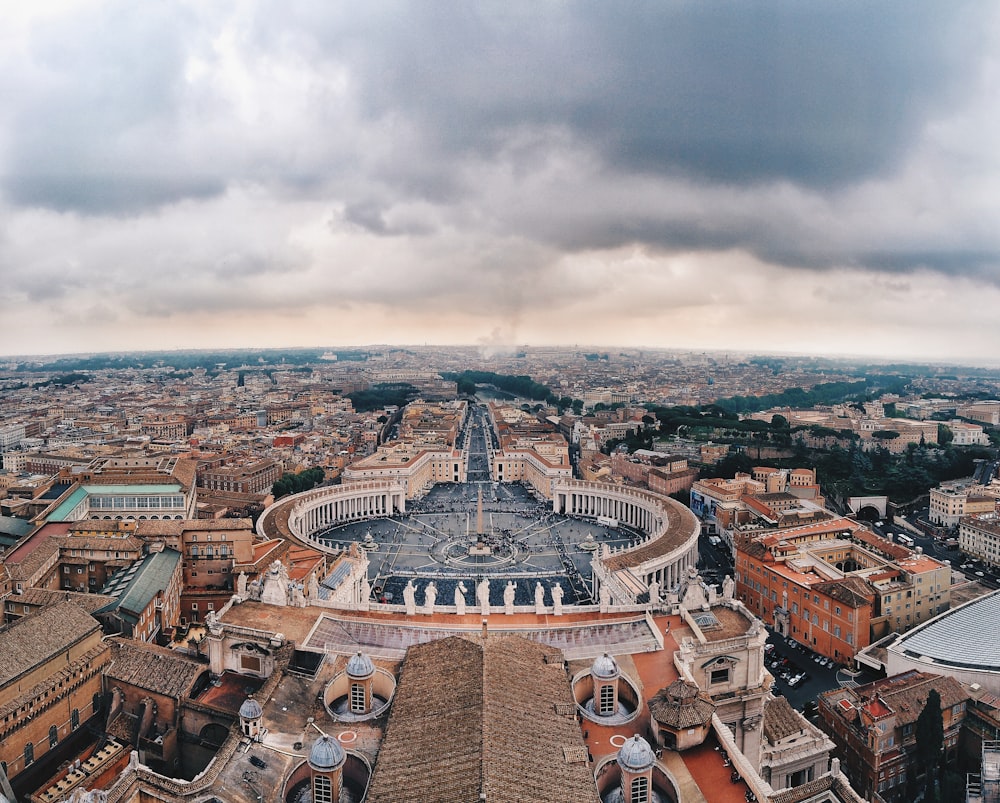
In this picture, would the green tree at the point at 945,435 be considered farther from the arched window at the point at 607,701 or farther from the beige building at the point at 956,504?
the arched window at the point at 607,701

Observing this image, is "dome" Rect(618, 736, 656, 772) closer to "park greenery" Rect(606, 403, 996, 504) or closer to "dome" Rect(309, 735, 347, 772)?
"dome" Rect(309, 735, 347, 772)

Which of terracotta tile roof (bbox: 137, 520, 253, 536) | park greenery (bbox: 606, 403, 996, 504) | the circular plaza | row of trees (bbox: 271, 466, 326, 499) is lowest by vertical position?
the circular plaza

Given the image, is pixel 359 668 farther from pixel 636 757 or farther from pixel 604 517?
pixel 604 517

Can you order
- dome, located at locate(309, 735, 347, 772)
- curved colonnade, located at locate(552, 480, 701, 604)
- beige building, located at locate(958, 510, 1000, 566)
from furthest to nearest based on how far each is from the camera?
beige building, located at locate(958, 510, 1000, 566), curved colonnade, located at locate(552, 480, 701, 604), dome, located at locate(309, 735, 347, 772)

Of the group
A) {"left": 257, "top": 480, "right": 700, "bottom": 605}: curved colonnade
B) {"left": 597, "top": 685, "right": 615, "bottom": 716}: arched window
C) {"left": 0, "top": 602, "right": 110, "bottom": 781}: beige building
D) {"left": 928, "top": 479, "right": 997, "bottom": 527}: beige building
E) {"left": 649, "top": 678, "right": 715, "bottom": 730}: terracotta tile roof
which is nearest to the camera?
{"left": 649, "top": 678, "right": 715, "bottom": 730}: terracotta tile roof

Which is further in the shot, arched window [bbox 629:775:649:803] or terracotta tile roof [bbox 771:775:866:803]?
terracotta tile roof [bbox 771:775:866:803]

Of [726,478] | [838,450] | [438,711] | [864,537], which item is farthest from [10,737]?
[838,450]

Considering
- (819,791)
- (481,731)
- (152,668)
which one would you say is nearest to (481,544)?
(152,668)

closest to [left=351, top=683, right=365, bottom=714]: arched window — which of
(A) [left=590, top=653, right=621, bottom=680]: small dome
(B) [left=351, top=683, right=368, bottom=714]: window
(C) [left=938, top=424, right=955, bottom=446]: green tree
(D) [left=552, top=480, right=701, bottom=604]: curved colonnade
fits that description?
(B) [left=351, top=683, right=368, bottom=714]: window

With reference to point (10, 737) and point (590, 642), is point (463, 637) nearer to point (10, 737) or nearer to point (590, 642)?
point (590, 642)

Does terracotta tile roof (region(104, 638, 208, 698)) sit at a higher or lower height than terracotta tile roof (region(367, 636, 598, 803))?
lower
